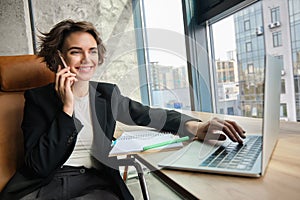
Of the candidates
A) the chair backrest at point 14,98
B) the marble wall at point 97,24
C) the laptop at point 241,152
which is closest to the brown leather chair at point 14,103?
the chair backrest at point 14,98

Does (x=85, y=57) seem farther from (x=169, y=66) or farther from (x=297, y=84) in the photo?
(x=297, y=84)

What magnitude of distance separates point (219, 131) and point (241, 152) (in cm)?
16

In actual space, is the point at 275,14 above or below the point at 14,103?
above

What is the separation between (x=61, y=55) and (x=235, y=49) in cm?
120

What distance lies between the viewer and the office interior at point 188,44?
1.47 metres

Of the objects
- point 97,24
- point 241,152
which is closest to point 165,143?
point 241,152

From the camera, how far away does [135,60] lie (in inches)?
99.0

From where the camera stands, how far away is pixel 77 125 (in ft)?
3.36

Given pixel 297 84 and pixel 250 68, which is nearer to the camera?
pixel 297 84

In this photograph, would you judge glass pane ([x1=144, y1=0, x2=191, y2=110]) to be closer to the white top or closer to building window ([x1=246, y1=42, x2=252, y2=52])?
building window ([x1=246, y1=42, x2=252, y2=52])

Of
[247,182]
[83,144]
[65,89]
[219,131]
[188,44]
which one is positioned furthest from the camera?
[188,44]

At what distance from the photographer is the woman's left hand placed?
2.83 feet

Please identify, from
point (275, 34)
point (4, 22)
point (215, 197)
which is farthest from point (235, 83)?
point (4, 22)

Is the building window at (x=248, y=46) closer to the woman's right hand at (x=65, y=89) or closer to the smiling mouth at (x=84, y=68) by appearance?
the smiling mouth at (x=84, y=68)
